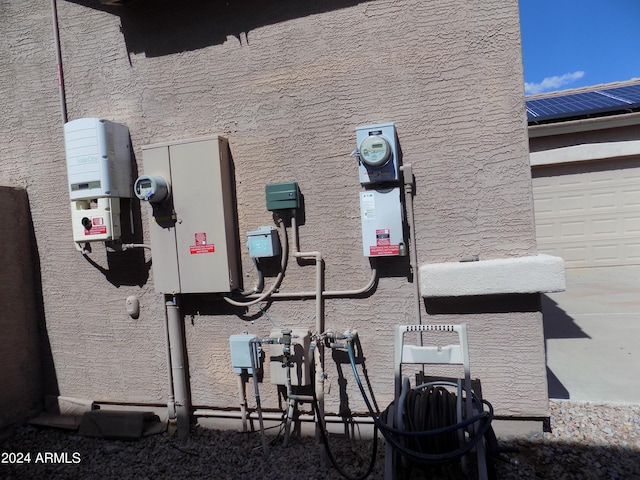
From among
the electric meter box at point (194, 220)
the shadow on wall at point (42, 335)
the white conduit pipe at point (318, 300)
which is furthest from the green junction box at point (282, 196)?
the shadow on wall at point (42, 335)

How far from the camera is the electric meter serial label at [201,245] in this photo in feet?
9.55

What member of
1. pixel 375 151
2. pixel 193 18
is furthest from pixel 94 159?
pixel 375 151

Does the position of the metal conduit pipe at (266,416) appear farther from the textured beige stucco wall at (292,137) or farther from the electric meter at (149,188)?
the electric meter at (149,188)

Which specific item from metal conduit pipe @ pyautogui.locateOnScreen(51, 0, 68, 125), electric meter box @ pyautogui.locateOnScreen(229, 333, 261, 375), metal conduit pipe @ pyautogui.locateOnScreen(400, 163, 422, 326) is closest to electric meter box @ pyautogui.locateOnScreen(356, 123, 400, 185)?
metal conduit pipe @ pyautogui.locateOnScreen(400, 163, 422, 326)

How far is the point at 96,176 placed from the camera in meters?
3.01

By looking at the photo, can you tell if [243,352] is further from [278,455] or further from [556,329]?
[556,329]

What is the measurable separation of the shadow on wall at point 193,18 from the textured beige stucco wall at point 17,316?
171 centimetres

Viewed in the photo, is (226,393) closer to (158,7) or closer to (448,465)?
(448,465)

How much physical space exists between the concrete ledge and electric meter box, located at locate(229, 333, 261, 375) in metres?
1.25

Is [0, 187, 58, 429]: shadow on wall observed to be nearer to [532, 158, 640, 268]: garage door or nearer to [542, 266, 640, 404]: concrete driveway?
[542, 266, 640, 404]: concrete driveway

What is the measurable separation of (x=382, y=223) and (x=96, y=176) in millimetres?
2125

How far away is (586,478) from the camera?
2287 mm

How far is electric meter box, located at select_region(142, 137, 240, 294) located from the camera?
289 cm

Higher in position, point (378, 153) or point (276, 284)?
point (378, 153)
